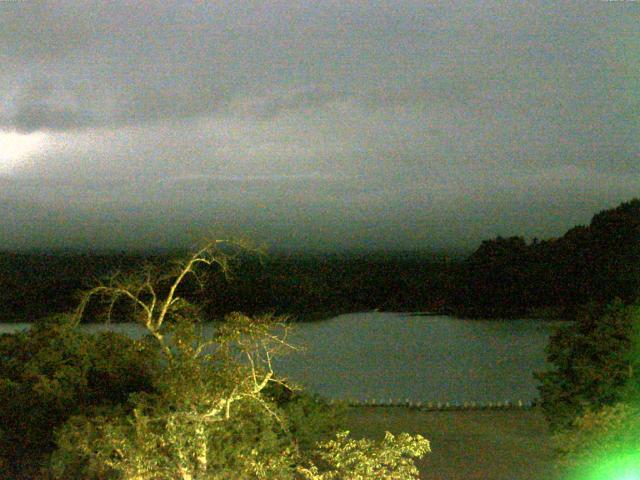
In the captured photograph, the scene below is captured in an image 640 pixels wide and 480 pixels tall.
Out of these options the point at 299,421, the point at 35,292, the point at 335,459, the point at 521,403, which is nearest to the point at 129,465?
the point at 335,459

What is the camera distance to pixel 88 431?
7.32m

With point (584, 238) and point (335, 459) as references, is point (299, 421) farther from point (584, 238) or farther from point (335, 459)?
point (584, 238)

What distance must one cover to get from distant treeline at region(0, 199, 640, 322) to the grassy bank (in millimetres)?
10833

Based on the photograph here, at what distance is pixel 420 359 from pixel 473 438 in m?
10.3

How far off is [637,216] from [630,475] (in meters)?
23.7

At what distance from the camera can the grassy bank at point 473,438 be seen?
32.2ft

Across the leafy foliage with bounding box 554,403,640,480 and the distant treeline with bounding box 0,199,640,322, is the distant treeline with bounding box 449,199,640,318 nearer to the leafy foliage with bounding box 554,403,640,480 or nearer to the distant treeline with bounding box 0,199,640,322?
the distant treeline with bounding box 0,199,640,322

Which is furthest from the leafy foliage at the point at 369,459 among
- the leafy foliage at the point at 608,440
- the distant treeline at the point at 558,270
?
the distant treeline at the point at 558,270

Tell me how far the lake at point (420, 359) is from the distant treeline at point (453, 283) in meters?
1.38

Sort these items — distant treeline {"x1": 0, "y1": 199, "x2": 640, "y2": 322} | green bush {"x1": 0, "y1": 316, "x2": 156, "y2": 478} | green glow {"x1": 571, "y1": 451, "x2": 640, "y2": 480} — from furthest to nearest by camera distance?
distant treeline {"x1": 0, "y1": 199, "x2": 640, "y2": 322} < green bush {"x1": 0, "y1": 316, "x2": 156, "y2": 478} < green glow {"x1": 571, "y1": 451, "x2": 640, "y2": 480}

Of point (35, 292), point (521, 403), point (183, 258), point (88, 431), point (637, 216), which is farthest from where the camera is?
point (637, 216)

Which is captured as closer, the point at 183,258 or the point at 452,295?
the point at 183,258

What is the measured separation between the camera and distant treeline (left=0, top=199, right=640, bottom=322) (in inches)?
1006

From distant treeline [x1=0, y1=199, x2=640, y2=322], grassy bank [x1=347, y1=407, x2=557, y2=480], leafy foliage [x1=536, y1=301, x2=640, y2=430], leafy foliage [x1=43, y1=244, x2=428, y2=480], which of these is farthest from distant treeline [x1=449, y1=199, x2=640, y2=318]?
leafy foliage [x1=43, y1=244, x2=428, y2=480]
